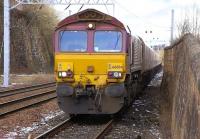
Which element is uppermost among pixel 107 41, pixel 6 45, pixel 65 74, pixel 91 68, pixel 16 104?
pixel 6 45

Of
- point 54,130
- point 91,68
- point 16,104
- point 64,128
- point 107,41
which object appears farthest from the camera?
point 16,104

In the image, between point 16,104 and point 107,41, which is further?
point 16,104

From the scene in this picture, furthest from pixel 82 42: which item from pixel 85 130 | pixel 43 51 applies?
pixel 43 51

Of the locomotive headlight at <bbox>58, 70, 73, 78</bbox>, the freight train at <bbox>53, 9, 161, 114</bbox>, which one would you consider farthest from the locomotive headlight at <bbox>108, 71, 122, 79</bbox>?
the locomotive headlight at <bbox>58, 70, 73, 78</bbox>

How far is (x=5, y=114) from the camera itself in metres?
15.5

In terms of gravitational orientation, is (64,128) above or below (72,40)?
below

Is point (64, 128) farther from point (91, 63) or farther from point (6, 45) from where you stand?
point (6, 45)

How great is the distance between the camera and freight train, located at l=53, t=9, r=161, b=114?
14125 mm

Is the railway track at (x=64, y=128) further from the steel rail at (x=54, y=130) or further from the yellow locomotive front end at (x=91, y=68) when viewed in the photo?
the yellow locomotive front end at (x=91, y=68)

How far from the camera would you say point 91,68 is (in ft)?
46.7

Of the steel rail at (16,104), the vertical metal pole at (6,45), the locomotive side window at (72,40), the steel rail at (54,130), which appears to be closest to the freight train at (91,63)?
the locomotive side window at (72,40)

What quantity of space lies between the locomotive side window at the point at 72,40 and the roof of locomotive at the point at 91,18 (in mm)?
311

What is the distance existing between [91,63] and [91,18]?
1329 millimetres

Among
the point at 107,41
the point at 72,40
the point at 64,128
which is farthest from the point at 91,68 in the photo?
the point at 64,128
